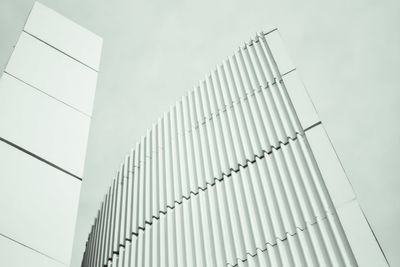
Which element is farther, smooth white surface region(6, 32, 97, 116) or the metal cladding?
the metal cladding

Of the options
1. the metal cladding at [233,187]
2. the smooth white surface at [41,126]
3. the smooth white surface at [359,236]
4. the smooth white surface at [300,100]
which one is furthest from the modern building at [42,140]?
the smooth white surface at [300,100]

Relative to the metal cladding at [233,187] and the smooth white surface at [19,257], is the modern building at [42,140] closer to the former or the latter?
the smooth white surface at [19,257]

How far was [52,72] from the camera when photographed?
3.37m

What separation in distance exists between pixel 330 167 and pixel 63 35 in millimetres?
3260

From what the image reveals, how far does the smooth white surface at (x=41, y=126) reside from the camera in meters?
2.68

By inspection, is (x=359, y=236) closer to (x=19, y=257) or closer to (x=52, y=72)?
(x=52, y=72)

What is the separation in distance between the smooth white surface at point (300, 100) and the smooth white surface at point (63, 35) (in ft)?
9.96

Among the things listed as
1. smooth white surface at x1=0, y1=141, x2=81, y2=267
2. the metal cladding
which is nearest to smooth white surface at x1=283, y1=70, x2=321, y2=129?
the metal cladding

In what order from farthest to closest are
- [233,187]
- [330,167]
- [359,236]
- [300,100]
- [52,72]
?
[300,100]
[233,187]
[330,167]
[359,236]
[52,72]

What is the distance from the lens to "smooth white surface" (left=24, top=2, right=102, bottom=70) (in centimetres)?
374

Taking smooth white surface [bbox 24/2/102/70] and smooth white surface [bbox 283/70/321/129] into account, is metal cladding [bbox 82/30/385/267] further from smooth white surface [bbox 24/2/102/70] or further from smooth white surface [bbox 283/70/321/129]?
smooth white surface [bbox 24/2/102/70]

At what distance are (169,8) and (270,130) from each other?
4611 mm

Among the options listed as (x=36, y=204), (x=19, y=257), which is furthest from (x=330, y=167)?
(x=19, y=257)

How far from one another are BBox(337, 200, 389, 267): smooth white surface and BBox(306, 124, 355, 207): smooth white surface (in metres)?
0.14
